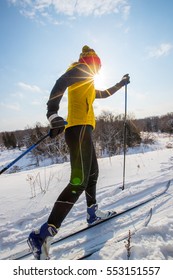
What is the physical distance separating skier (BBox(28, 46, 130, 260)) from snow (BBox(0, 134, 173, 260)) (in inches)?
11.1

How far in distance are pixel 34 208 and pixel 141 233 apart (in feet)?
5.34

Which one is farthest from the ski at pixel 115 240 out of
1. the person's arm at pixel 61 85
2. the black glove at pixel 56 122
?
the person's arm at pixel 61 85

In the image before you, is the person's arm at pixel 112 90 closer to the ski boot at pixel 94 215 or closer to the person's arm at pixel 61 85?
the person's arm at pixel 61 85

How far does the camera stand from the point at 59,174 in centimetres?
473

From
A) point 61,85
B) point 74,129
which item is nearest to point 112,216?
point 74,129

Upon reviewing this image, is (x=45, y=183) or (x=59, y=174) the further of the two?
(x=59, y=174)

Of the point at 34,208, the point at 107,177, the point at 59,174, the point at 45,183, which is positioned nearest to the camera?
the point at 34,208

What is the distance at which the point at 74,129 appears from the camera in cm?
205

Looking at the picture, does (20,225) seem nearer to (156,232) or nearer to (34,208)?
(34,208)

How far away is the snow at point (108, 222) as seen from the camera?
1.79 m

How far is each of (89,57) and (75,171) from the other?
125 centimetres

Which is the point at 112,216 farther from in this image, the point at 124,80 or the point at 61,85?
the point at 124,80
